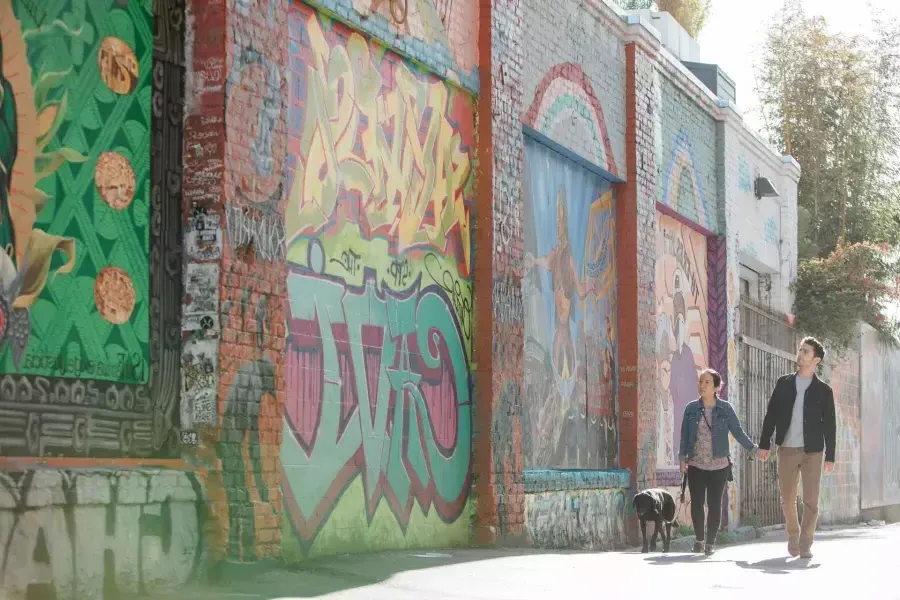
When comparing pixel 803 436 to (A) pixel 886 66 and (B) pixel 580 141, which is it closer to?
(B) pixel 580 141

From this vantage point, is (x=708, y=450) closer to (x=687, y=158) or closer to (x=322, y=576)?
(x=322, y=576)

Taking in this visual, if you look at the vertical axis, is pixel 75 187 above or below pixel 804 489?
above

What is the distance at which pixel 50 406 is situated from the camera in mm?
7320

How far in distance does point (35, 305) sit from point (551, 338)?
7955 millimetres

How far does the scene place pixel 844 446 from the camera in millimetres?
28359

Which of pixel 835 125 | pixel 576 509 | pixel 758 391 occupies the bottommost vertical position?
pixel 576 509

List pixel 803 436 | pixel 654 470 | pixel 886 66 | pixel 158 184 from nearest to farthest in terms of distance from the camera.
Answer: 1. pixel 158 184
2. pixel 803 436
3. pixel 654 470
4. pixel 886 66

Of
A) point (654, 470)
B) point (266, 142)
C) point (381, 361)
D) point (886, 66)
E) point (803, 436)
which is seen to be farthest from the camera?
point (886, 66)

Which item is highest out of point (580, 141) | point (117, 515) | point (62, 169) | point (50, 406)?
point (580, 141)

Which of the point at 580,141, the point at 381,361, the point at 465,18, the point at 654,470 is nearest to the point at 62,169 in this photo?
the point at 381,361

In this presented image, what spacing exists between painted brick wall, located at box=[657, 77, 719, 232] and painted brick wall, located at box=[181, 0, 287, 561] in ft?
32.0

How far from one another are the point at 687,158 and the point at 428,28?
844 centimetres

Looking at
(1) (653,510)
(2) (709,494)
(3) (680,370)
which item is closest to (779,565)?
(2) (709,494)

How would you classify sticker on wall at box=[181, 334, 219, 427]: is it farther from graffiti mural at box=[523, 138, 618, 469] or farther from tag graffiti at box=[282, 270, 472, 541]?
graffiti mural at box=[523, 138, 618, 469]
